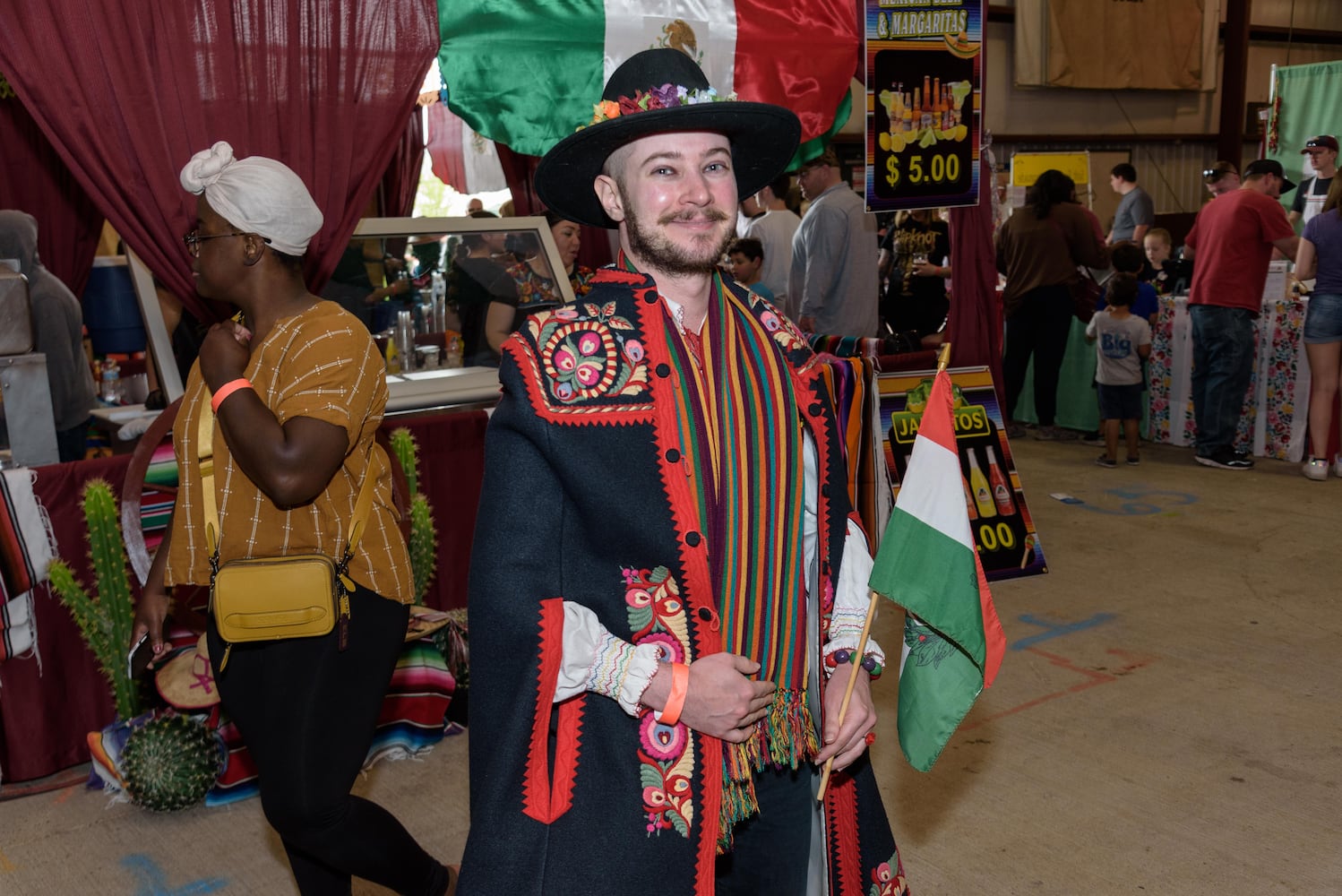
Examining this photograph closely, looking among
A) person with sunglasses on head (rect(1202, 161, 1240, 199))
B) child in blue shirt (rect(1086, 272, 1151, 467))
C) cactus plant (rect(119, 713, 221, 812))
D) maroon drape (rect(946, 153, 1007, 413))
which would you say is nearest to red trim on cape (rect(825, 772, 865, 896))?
cactus plant (rect(119, 713, 221, 812))

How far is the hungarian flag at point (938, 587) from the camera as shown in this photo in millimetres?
1722

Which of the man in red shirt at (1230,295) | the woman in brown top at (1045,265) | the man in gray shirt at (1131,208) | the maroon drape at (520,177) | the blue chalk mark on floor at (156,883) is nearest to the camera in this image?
the blue chalk mark on floor at (156,883)

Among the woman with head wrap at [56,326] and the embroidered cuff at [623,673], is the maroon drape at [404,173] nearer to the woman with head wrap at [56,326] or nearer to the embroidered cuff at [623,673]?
the woman with head wrap at [56,326]

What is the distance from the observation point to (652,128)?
1680 millimetres

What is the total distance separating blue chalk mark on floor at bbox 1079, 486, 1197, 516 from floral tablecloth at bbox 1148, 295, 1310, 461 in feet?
4.17

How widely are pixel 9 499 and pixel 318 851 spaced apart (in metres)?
1.91

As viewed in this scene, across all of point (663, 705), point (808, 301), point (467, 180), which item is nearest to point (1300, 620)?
point (808, 301)

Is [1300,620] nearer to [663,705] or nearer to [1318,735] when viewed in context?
[1318,735]

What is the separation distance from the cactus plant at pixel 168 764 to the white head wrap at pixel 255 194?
5.90 ft

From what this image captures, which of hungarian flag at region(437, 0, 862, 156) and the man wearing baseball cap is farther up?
hungarian flag at region(437, 0, 862, 156)

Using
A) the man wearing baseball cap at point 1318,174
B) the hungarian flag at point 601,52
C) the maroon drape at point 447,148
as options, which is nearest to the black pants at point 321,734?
the hungarian flag at point 601,52

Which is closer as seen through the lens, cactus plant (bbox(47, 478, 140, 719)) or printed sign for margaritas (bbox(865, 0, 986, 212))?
cactus plant (bbox(47, 478, 140, 719))

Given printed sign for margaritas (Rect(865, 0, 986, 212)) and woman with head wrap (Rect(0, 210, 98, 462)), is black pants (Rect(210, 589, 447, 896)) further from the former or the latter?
printed sign for margaritas (Rect(865, 0, 986, 212))

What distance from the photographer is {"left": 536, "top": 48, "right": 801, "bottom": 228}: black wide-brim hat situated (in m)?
1.66
